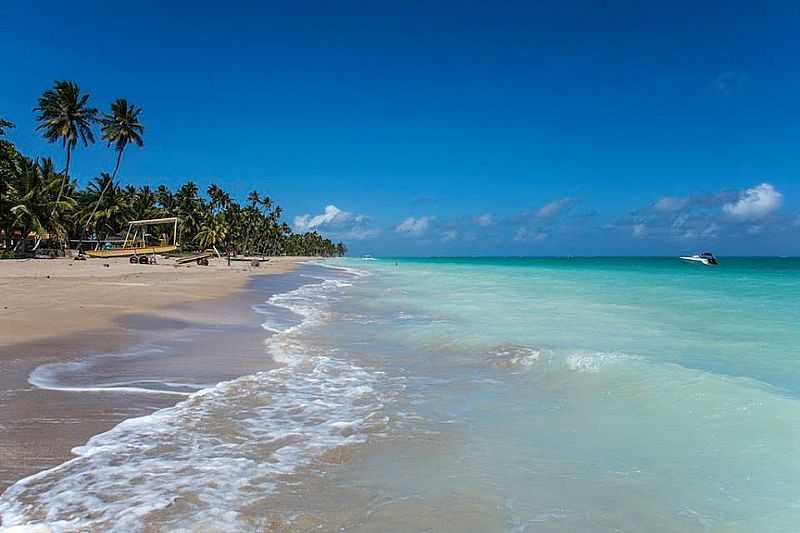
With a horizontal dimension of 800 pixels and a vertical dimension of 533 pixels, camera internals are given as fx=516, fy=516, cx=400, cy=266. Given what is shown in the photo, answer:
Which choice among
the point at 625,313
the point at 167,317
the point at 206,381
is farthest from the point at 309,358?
the point at 625,313

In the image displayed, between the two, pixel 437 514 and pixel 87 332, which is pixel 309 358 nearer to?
pixel 87 332

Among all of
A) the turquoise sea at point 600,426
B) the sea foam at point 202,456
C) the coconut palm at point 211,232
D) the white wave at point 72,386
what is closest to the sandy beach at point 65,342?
the white wave at point 72,386

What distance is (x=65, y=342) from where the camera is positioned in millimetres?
9719

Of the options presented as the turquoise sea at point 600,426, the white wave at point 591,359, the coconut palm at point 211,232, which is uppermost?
the coconut palm at point 211,232

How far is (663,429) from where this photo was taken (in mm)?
6078

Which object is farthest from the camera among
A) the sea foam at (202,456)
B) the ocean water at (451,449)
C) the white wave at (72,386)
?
the white wave at (72,386)

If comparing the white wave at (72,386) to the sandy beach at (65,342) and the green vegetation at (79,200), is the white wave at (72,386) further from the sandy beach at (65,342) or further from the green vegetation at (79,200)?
the green vegetation at (79,200)

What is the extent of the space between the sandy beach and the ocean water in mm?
381

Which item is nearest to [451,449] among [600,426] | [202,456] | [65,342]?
[600,426]

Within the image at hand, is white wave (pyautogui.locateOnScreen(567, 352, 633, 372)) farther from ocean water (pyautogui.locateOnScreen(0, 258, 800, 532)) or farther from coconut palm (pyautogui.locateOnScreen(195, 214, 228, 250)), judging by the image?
coconut palm (pyautogui.locateOnScreen(195, 214, 228, 250))

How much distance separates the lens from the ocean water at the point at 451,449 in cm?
384

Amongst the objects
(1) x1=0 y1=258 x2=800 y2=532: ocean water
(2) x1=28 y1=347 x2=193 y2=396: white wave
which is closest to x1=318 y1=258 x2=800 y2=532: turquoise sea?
(1) x1=0 y1=258 x2=800 y2=532: ocean water

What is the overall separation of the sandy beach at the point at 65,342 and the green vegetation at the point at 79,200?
26740mm

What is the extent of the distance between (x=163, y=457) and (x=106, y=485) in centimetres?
64
